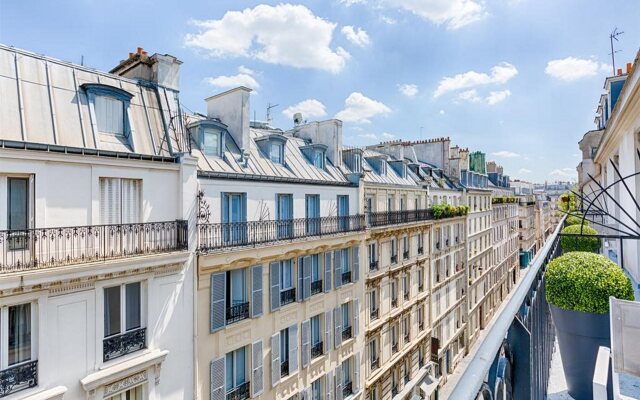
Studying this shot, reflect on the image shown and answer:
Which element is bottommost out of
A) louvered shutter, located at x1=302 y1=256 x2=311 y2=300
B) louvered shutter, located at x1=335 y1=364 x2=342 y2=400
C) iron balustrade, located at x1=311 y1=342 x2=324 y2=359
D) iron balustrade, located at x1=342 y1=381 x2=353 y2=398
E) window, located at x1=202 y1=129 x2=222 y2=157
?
iron balustrade, located at x1=342 y1=381 x2=353 y2=398

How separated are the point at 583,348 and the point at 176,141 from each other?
37.3 ft

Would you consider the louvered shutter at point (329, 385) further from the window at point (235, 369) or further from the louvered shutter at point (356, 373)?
the window at point (235, 369)

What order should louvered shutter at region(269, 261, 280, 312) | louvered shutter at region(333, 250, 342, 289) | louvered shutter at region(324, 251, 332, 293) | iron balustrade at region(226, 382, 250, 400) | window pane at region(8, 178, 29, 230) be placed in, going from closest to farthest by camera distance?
window pane at region(8, 178, 29, 230)
iron balustrade at region(226, 382, 250, 400)
louvered shutter at region(269, 261, 280, 312)
louvered shutter at region(324, 251, 332, 293)
louvered shutter at region(333, 250, 342, 289)

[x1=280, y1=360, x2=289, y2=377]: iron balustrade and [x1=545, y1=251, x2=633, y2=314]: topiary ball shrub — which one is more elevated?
[x1=545, y1=251, x2=633, y2=314]: topiary ball shrub

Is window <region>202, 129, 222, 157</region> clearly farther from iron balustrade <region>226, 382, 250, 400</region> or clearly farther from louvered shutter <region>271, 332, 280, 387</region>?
iron balustrade <region>226, 382, 250, 400</region>

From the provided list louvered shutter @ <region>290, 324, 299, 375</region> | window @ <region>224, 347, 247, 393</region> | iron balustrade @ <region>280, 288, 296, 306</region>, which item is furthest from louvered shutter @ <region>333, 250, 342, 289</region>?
window @ <region>224, 347, 247, 393</region>

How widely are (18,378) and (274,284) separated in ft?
24.4

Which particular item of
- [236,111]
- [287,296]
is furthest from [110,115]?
[287,296]

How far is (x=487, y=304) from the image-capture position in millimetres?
38531

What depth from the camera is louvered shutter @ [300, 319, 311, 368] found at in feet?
46.7

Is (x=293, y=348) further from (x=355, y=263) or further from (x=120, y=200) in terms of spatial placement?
(x=120, y=200)

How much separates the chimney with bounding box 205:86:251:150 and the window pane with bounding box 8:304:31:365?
840cm

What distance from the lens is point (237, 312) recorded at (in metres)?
12.1

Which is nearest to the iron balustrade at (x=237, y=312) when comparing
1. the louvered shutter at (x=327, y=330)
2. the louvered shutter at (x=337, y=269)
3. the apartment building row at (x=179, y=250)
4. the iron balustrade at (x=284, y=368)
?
the apartment building row at (x=179, y=250)
